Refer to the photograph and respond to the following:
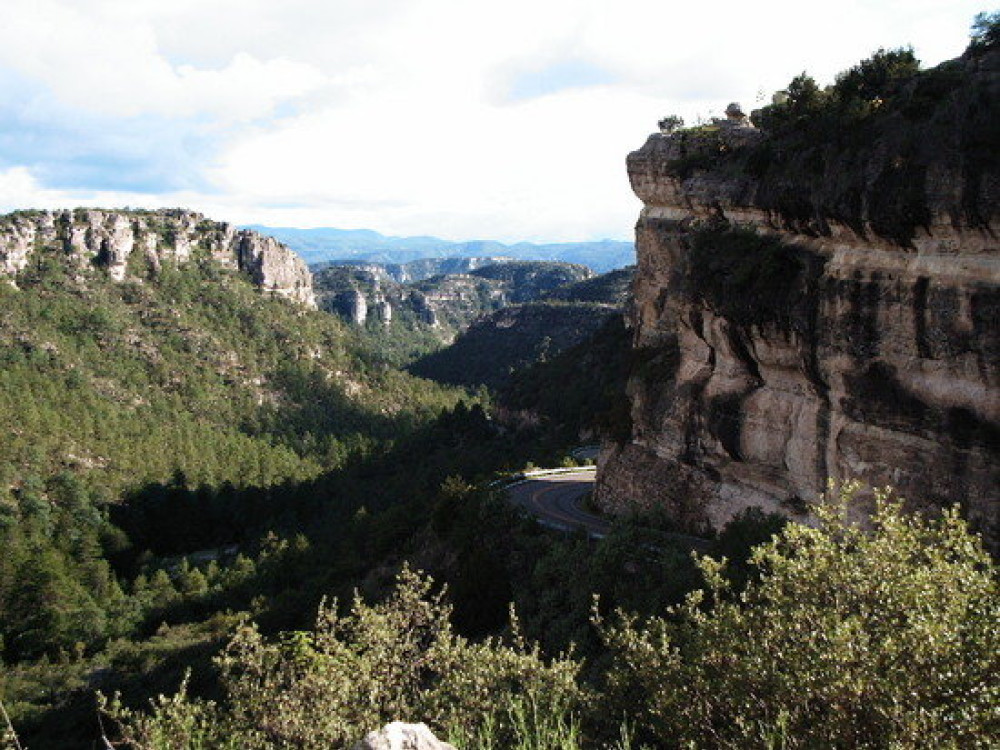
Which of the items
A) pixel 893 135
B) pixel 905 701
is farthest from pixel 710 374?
pixel 905 701

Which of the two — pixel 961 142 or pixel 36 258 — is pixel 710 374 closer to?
pixel 961 142

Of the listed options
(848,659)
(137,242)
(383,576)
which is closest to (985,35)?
(848,659)

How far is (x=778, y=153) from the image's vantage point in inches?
1120

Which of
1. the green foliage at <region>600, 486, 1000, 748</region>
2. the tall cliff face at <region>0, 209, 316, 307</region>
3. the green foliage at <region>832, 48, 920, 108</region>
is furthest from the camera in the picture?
the tall cliff face at <region>0, 209, 316, 307</region>

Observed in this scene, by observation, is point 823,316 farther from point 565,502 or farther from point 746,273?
point 565,502

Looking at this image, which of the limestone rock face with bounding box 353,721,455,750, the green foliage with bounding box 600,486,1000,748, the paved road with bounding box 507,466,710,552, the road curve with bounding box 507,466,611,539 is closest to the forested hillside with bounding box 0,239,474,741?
the road curve with bounding box 507,466,611,539

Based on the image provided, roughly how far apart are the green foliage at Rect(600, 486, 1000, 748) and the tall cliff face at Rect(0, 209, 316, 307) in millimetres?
160456

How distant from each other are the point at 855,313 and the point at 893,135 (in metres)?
5.36

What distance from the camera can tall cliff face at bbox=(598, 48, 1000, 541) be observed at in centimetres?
1991

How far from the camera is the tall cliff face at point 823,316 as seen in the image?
1991 cm

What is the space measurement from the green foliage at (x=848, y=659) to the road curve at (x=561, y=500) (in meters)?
22.0

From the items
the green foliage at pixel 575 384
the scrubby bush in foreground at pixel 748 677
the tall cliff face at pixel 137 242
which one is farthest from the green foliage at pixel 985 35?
the tall cliff face at pixel 137 242

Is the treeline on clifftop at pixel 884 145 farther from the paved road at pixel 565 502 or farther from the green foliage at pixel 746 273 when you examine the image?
the paved road at pixel 565 502

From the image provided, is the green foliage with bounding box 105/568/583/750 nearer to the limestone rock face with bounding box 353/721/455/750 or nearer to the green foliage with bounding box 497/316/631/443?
→ the limestone rock face with bounding box 353/721/455/750
